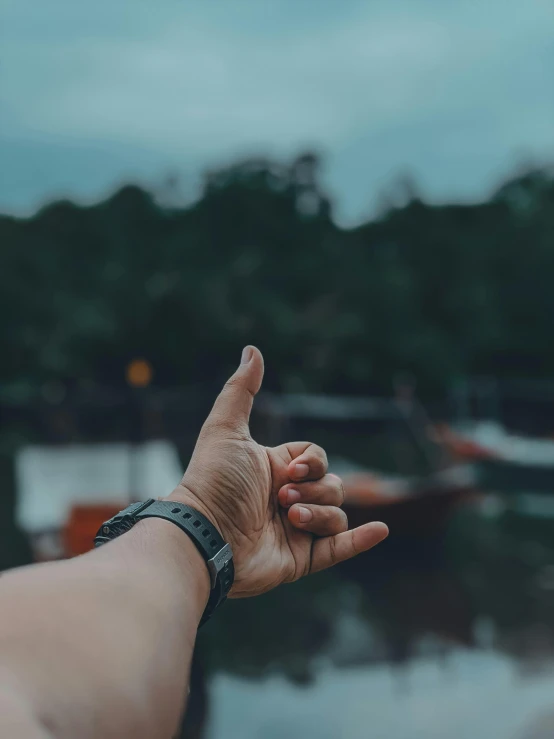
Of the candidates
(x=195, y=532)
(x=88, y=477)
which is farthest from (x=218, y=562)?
(x=88, y=477)

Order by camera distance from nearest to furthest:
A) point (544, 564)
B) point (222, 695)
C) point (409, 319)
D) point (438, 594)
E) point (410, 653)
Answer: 1. point (222, 695)
2. point (410, 653)
3. point (438, 594)
4. point (544, 564)
5. point (409, 319)

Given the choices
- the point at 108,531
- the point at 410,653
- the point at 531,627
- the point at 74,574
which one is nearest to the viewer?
the point at 74,574

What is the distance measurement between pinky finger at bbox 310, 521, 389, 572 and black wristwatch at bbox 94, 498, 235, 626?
0.17 metres

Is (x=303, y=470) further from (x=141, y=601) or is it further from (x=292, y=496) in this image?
(x=141, y=601)

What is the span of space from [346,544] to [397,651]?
9.32ft

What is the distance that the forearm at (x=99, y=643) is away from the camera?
500mm

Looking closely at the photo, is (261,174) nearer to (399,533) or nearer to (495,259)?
(495,259)

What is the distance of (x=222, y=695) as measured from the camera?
317 cm

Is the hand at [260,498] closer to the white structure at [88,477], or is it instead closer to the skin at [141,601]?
the skin at [141,601]

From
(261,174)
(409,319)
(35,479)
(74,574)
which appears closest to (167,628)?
(74,574)

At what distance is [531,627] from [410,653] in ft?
2.14

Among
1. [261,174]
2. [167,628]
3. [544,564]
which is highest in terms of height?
[261,174]

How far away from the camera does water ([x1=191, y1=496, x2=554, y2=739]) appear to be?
2.89m

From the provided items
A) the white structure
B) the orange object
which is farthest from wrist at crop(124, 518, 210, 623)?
the white structure
